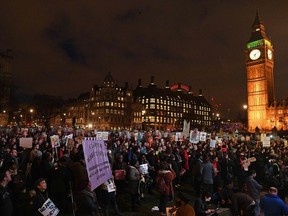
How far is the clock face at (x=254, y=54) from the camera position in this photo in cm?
11143

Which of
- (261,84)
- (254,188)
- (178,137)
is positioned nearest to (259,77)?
(261,84)

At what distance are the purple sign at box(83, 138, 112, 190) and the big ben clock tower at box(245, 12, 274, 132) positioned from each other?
347 ft

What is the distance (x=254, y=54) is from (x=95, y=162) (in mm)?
117260

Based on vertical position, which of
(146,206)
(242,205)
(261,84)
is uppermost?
(261,84)

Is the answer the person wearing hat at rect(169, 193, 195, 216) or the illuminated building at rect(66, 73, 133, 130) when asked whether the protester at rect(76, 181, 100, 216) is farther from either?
the illuminated building at rect(66, 73, 133, 130)

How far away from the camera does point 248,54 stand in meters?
115

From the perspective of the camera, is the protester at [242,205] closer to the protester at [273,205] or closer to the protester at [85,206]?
the protester at [273,205]

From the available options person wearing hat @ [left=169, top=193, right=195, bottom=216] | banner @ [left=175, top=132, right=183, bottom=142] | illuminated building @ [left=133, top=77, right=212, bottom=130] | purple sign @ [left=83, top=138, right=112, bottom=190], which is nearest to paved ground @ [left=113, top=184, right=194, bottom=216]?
purple sign @ [left=83, top=138, right=112, bottom=190]

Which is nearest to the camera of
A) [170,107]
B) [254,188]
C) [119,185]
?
[254,188]

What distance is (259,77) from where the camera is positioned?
110 meters

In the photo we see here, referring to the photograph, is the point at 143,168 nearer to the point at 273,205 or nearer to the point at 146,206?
the point at 146,206

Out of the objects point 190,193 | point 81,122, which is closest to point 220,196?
point 190,193

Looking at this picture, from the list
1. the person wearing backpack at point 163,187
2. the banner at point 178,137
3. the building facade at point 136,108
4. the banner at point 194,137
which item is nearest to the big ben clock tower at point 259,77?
the building facade at point 136,108

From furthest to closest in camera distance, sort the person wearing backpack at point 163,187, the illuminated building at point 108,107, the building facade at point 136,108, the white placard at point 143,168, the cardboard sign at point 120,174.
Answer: the building facade at point 136,108
the illuminated building at point 108,107
the white placard at point 143,168
the cardboard sign at point 120,174
the person wearing backpack at point 163,187
